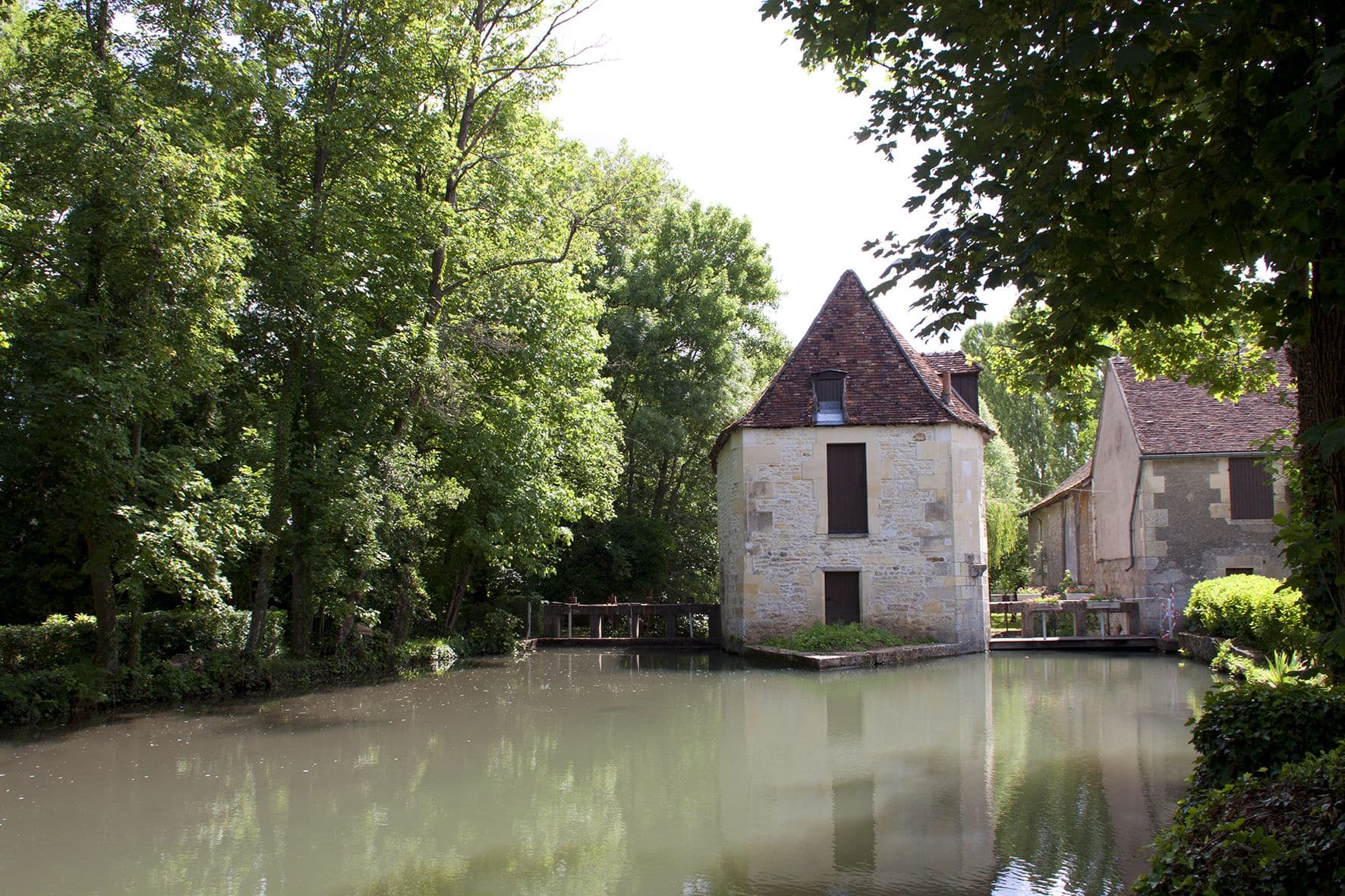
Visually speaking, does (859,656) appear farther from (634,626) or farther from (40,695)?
(40,695)

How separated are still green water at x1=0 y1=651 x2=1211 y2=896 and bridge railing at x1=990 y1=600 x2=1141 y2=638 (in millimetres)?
6865

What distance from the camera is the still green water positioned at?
249 inches

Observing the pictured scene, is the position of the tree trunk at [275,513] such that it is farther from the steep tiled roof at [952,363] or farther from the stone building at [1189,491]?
the stone building at [1189,491]

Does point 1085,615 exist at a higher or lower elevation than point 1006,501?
lower

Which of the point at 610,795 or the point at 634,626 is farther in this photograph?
the point at 634,626

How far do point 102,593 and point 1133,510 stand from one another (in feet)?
64.4

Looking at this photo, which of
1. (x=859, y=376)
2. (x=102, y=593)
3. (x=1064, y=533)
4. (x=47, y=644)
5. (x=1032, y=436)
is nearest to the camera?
(x=102, y=593)

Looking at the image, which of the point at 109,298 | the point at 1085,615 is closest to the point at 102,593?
the point at 109,298

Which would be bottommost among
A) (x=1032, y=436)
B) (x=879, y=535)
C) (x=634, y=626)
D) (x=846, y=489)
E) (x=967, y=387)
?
(x=634, y=626)

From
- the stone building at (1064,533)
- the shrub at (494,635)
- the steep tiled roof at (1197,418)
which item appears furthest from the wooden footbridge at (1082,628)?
the shrub at (494,635)

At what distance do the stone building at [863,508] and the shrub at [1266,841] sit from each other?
1597cm

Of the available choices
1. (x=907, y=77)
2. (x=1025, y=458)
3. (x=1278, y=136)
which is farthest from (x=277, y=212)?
(x=1025, y=458)

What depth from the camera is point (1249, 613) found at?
16.0 meters

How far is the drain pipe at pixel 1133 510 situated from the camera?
69.4 feet
